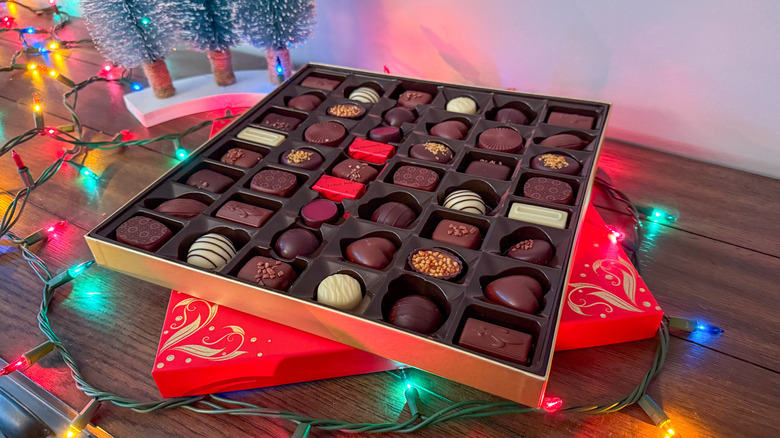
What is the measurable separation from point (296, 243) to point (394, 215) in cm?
20

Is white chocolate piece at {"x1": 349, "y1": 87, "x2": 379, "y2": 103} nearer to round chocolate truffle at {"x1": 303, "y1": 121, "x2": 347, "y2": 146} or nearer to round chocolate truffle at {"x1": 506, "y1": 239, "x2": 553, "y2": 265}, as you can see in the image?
round chocolate truffle at {"x1": 303, "y1": 121, "x2": 347, "y2": 146}

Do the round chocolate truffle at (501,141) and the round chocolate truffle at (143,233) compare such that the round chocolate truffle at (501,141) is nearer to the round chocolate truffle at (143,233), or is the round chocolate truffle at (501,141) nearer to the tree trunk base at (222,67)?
the round chocolate truffle at (143,233)

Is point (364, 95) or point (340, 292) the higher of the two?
point (364, 95)

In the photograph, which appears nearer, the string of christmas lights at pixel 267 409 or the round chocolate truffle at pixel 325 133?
the string of christmas lights at pixel 267 409

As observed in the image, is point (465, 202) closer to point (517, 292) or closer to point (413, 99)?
point (517, 292)

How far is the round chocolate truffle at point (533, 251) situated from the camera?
90 centimetres

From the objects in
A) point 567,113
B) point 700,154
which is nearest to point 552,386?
point 567,113

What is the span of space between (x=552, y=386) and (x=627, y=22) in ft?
2.99

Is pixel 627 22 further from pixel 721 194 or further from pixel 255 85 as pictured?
pixel 255 85

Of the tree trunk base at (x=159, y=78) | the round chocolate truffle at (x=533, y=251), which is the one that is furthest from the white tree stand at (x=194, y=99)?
the round chocolate truffle at (x=533, y=251)

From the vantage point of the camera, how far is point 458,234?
94cm

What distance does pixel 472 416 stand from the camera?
0.79m

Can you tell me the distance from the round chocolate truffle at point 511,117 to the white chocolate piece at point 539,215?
1.05ft

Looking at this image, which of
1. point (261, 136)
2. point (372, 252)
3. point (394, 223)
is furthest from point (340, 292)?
point (261, 136)
